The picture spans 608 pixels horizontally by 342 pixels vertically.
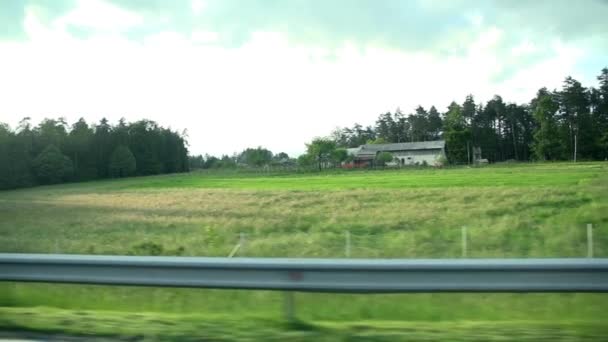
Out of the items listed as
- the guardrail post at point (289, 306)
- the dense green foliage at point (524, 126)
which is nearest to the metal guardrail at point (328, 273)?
the guardrail post at point (289, 306)

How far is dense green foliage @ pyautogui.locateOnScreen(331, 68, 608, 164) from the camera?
16.1 metres

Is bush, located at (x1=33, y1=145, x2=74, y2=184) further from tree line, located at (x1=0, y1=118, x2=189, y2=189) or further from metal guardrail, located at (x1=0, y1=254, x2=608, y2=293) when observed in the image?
metal guardrail, located at (x1=0, y1=254, x2=608, y2=293)

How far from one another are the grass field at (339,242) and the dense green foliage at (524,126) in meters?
2.12

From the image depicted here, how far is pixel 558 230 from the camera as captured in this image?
1391cm

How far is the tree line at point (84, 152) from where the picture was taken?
32750 mm

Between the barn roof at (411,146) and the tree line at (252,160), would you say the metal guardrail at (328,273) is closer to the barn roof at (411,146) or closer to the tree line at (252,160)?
the barn roof at (411,146)

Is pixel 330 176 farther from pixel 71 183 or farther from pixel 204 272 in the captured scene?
pixel 204 272

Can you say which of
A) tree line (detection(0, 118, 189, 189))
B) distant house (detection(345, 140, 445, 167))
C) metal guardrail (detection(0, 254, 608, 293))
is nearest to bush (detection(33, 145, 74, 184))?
tree line (detection(0, 118, 189, 189))

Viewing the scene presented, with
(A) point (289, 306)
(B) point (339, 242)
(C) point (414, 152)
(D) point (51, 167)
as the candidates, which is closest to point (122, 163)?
(D) point (51, 167)

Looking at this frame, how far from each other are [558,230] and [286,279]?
36.7 ft

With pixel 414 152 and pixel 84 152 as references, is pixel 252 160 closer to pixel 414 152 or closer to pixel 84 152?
pixel 84 152

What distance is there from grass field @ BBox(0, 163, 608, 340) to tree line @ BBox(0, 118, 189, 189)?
2.57m

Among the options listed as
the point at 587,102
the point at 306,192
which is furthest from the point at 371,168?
the point at 587,102

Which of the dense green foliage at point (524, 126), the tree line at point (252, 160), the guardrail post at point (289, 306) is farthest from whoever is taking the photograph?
the tree line at point (252, 160)
